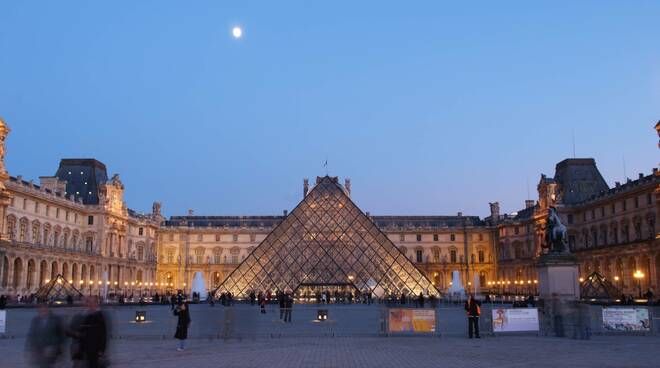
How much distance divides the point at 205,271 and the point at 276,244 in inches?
1100

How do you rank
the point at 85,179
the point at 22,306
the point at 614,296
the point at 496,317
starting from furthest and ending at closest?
the point at 85,179 → the point at 22,306 → the point at 614,296 → the point at 496,317

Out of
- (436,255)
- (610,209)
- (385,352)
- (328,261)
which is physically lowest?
(385,352)

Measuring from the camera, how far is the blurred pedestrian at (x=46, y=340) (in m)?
6.43

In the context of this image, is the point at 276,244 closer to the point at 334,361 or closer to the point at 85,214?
the point at 85,214

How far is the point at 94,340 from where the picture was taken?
245 inches

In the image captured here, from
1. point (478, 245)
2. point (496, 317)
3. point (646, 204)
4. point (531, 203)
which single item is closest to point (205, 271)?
point (478, 245)

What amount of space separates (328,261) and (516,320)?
2282cm

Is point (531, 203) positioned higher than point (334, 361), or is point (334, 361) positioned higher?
point (531, 203)

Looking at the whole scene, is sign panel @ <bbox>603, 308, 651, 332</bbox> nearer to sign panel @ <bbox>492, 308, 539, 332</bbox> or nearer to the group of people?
sign panel @ <bbox>492, 308, 539, 332</bbox>

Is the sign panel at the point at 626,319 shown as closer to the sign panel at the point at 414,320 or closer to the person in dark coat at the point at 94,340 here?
the sign panel at the point at 414,320

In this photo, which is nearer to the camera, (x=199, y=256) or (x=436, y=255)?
(x=199, y=256)

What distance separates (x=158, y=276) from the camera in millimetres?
61688

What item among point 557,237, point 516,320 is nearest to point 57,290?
point 557,237

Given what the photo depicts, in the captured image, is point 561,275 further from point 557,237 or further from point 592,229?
point 592,229
